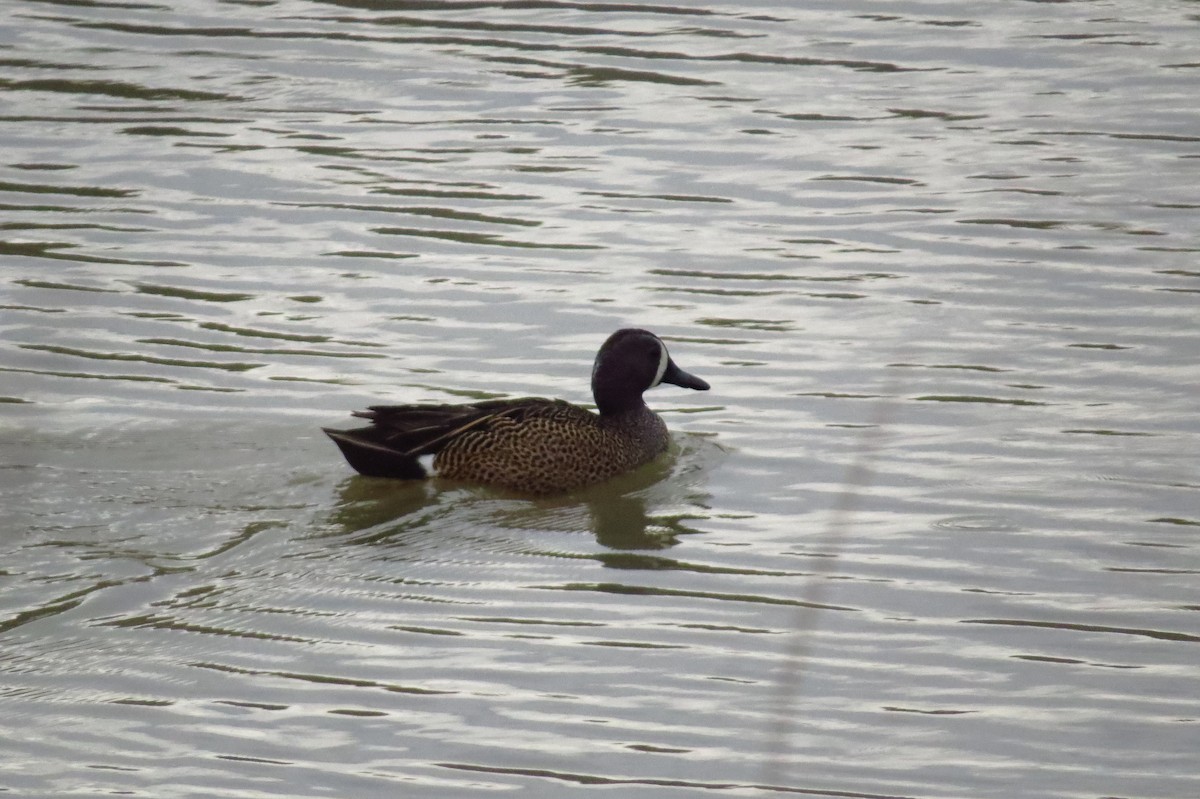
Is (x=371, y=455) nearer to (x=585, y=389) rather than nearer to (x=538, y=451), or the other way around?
(x=538, y=451)

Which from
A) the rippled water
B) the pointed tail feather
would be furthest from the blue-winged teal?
the rippled water

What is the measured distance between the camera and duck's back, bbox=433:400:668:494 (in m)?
9.30

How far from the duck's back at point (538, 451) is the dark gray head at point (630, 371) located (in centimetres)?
23

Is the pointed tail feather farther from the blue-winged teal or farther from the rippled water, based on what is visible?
Result: the rippled water

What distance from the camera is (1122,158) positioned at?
44.0ft

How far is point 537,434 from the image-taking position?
935cm

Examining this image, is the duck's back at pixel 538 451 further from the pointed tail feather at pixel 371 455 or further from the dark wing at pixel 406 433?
the pointed tail feather at pixel 371 455

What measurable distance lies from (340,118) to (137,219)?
2.46 m

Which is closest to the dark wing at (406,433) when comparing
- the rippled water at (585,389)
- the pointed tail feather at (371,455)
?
the pointed tail feather at (371,455)

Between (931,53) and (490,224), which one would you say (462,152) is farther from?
(931,53)

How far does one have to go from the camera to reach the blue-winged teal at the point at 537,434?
29.9 feet

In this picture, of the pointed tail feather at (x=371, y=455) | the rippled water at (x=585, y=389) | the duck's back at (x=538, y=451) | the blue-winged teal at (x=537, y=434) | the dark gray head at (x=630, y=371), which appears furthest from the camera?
the dark gray head at (x=630, y=371)

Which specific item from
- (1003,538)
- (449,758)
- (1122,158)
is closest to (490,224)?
(1122,158)

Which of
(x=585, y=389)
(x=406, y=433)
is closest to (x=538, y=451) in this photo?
(x=406, y=433)
